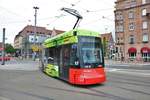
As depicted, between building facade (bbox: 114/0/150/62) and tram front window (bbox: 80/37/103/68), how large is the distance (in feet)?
154

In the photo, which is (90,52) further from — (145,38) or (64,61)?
(145,38)

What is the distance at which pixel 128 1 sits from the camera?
6456cm

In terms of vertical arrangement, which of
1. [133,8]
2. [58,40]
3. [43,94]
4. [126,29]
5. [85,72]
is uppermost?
[133,8]

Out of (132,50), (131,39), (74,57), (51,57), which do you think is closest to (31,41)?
(131,39)

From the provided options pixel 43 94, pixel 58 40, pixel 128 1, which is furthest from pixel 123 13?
pixel 43 94

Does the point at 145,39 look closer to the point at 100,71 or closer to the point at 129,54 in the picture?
the point at 129,54

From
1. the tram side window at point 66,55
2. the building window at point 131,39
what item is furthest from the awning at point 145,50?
the tram side window at point 66,55

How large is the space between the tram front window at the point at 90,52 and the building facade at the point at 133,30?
4706cm

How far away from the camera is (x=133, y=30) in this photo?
63312 millimetres

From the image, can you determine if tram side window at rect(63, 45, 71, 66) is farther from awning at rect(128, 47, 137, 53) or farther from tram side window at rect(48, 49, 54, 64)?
awning at rect(128, 47, 137, 53)

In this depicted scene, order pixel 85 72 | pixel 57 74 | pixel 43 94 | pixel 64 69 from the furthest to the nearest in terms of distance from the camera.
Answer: pixel 57 74
pixel 64 69
pixel 85 72
pixel 43 94

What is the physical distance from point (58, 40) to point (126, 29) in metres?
49.4

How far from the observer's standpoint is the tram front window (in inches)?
550

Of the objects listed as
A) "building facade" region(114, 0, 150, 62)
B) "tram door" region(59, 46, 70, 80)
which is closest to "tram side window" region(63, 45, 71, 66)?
"tram door" region(59, 46, 70, 80)
